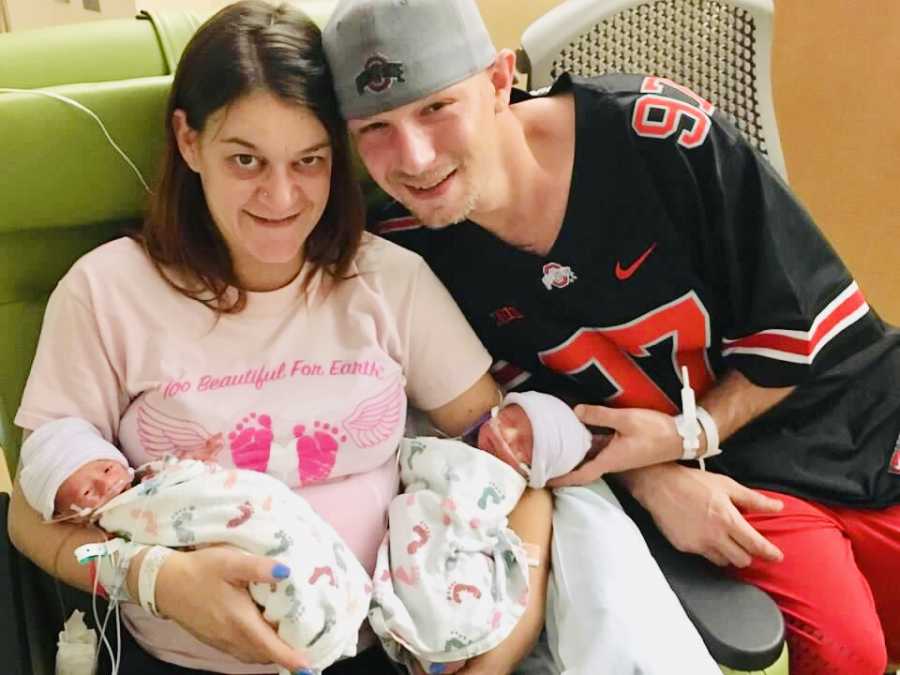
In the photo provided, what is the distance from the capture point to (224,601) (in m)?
0.99

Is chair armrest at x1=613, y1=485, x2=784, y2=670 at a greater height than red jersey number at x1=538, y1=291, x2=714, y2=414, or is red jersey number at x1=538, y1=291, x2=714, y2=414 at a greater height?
red jersey number at x1=538, y1=291, x2=714, y2=414

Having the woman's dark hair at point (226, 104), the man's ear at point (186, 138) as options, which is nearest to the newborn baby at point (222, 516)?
the woman's dark hair at point (226, 104)

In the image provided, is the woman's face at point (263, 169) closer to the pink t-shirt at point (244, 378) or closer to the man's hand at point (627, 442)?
Result: the pink t-shirt at point (244, 378)

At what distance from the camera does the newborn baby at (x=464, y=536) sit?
106 cm

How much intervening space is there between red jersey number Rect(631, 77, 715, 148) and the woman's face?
41 centimetres

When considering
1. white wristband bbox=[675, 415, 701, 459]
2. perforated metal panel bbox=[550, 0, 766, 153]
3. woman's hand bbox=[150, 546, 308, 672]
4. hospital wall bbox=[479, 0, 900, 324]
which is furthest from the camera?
hospital wall bbox=[479, 0, 900, 324]

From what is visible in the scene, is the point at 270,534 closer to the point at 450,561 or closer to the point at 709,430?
the point at 450,561

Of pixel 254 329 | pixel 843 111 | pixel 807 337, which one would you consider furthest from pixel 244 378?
pixel 843 111

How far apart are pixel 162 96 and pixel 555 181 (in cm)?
53

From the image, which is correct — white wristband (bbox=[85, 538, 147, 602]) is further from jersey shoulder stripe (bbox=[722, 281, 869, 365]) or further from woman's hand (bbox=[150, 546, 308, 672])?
jersey shoulder stripe (bbox=[722, 281, 869, 365])

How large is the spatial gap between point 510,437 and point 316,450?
0.82ft

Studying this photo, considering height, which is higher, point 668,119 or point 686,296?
point 668,119

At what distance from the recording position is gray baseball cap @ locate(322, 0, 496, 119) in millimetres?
1117

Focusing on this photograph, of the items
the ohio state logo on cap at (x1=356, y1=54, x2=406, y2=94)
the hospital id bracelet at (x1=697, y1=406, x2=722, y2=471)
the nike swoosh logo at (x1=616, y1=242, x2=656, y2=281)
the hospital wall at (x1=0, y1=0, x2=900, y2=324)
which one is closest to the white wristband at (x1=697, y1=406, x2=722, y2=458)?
the hospital id bracelet at (x1=697, y1=406, x2=722, y2=471)
